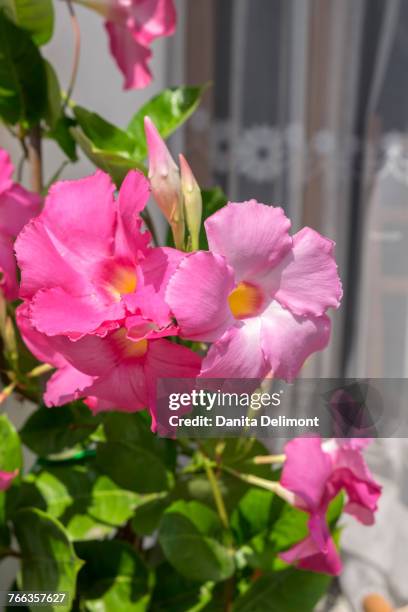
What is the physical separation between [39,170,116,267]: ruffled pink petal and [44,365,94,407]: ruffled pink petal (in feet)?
0.21

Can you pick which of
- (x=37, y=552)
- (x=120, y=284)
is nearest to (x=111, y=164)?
(x=120, y=284)

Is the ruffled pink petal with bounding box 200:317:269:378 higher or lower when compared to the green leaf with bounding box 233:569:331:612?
higher

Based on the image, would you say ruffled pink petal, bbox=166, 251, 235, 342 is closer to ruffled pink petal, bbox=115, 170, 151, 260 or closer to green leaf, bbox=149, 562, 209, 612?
ruffled pink petal, bbox=115, 170, 151, 260

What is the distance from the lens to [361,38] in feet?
4.43

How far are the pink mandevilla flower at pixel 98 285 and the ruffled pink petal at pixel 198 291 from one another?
2 cm

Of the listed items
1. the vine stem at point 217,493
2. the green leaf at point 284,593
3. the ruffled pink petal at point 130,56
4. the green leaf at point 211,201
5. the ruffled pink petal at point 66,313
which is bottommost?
the green leaf at point 284,593

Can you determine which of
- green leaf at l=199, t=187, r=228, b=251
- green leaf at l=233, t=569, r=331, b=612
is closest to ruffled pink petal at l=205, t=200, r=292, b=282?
green leaf at l=199, t=187, r=228, b=251

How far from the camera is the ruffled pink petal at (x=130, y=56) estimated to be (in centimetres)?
61

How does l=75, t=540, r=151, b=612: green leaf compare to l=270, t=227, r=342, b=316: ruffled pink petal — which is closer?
l=270, t=227, r=342, b=316: ruffled pink petal

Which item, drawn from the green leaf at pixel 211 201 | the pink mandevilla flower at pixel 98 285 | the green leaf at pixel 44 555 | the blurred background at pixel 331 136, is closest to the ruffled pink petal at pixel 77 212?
the pink mandevilla flower at pixel 98 285

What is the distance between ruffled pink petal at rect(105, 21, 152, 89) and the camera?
0.61 m

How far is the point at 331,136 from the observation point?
141 cm

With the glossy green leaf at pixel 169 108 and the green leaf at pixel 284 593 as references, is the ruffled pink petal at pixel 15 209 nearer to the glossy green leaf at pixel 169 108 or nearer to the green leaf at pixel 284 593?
the glossy green leaf at pixel 169 108

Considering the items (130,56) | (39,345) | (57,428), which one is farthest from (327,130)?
(39,345)
